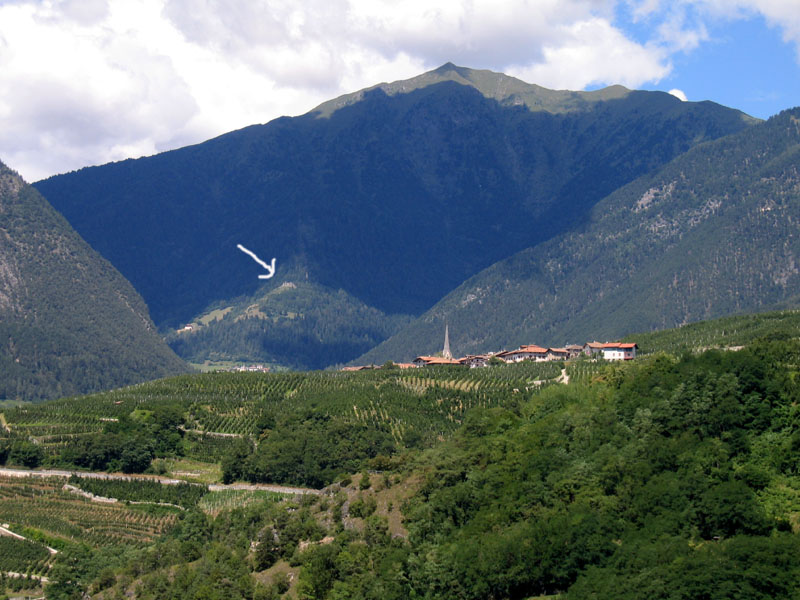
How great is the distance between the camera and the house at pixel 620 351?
18949 centimetres

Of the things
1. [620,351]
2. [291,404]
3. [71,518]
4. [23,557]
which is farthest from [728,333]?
[23,557]

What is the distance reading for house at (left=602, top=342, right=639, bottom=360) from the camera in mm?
189488

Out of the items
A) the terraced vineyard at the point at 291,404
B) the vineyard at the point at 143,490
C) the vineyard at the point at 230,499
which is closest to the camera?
the vineyard at the point at 230,499

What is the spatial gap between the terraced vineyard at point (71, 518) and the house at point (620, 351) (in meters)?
79.0

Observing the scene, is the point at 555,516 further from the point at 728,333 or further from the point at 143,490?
the point at 728,333

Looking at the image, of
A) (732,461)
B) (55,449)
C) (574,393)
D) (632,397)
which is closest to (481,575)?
(732,461)

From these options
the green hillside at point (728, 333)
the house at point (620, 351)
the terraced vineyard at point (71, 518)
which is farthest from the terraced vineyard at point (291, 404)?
the terraced vineyard at point (71, 518)

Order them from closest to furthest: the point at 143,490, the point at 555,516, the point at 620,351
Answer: the point at 555,516 → the point at 143,490 → the point at 620,351

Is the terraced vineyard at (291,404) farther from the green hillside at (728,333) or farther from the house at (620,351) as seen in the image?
the green hillside at (728,333)

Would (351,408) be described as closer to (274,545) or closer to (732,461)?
(274,545)

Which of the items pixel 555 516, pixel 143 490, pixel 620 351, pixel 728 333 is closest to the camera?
pixel 555 516

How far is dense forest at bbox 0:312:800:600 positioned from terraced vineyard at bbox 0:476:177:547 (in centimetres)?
111

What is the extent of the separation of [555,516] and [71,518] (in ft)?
207

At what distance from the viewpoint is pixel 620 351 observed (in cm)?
19400
